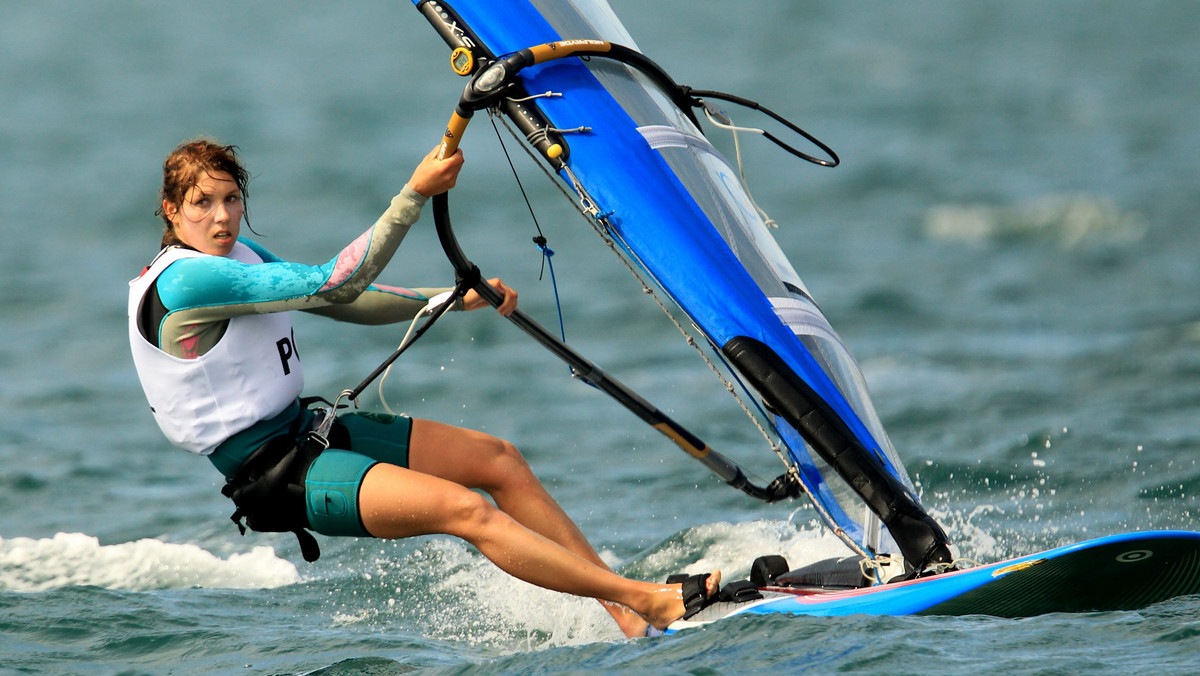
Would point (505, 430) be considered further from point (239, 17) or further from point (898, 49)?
point (239, 17)

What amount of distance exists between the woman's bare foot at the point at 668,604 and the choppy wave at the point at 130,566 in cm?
212

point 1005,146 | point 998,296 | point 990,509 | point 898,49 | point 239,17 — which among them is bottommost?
point 990,509

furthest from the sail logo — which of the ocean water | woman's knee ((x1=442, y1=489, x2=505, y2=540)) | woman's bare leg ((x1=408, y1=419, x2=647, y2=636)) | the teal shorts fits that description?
the teal shorts

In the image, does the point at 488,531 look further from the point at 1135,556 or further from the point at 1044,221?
the point at 1044,221

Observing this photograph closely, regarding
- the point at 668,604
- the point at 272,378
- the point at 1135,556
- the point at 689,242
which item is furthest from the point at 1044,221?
the point at 272,378

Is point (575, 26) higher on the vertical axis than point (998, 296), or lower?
lower

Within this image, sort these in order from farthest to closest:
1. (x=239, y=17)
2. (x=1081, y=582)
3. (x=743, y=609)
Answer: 1. (x=239, y=17)
2. (x=743, y=609)
3. (x=1081, y=582)

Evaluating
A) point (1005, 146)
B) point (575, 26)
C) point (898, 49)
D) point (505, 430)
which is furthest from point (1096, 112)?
point (575, 26)

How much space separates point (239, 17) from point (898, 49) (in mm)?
13010

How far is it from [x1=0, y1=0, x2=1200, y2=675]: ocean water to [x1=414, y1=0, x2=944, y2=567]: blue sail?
56 cm

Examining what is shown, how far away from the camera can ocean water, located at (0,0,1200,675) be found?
14.8 ft

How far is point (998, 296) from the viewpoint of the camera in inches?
465

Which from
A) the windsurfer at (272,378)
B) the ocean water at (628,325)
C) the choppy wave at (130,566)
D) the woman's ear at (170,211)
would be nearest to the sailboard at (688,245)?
the windsurfer at (272,378)

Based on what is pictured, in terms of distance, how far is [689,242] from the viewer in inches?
160
